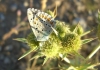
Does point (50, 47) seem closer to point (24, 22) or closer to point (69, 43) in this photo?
point (69, 43)

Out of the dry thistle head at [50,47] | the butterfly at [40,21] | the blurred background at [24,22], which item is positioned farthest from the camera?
the blurred background at [24,22]

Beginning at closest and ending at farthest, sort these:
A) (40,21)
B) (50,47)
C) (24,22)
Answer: (40,21) → (50,47) → (24,22)

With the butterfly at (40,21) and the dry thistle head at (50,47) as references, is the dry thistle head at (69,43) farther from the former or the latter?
the butterfly at (40,21)

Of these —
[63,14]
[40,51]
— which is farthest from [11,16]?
[40,51]

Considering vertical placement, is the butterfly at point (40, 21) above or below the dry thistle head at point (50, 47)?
above

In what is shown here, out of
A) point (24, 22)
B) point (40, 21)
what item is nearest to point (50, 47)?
point (40, 21)

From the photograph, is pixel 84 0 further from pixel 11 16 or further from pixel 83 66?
pixel 83 66

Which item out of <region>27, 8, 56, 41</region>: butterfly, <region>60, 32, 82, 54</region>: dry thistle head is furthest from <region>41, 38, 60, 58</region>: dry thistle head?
<region>27, 8, 56, 41</region>: butterfly

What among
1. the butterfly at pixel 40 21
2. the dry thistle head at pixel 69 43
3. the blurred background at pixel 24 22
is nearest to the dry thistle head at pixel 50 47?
the dry thistle head at pixel 69 43

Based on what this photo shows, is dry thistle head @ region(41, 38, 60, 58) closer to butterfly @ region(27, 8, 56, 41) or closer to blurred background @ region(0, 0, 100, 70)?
butterfly @ region(27, 8, 56, 41)
